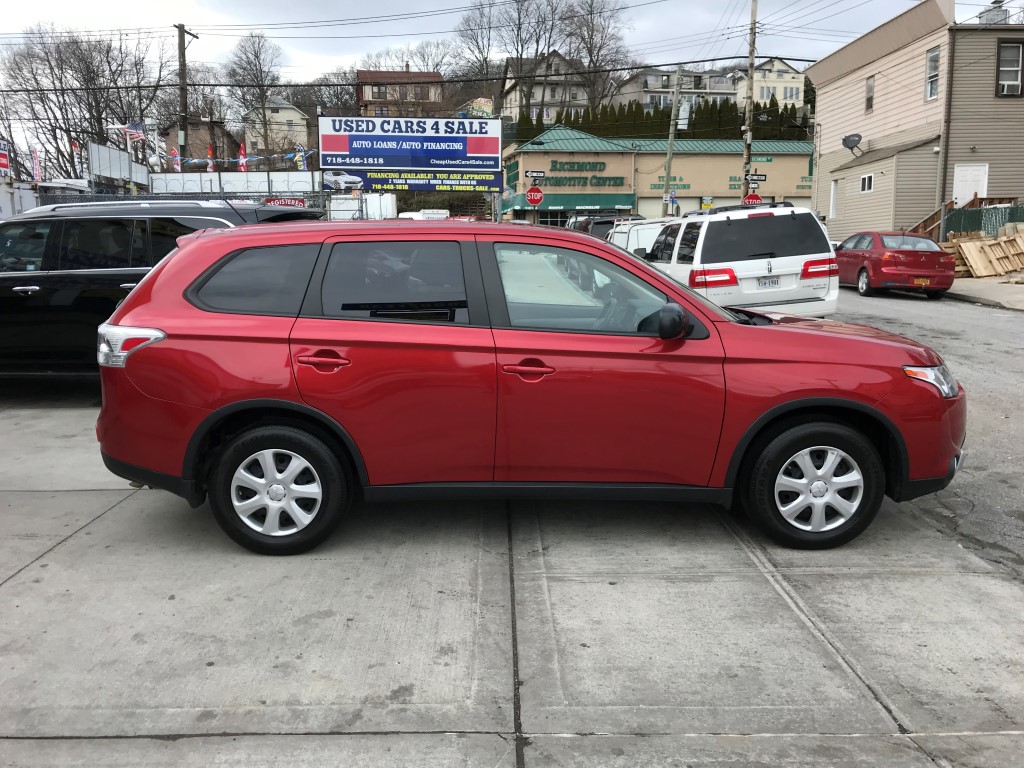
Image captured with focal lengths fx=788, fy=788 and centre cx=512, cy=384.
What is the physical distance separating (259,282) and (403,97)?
64.4 m

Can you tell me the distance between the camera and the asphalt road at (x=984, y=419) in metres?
4.68

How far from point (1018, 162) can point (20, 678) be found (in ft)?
103

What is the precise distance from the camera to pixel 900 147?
27.6m

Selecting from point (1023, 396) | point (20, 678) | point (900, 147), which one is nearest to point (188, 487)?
point (20, 678)

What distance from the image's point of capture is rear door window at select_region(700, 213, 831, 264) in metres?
10.3

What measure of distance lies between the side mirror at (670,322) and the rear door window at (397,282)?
1.00 m

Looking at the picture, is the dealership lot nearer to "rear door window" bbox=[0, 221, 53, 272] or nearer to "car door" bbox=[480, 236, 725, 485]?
"car door" bbox=[480, 236, 725, 485]

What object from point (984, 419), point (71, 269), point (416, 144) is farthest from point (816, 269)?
point (416, 144)

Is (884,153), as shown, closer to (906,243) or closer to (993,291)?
(906,243)

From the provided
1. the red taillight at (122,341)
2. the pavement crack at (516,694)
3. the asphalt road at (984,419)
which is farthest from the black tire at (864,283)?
the red taillight at (122,341)

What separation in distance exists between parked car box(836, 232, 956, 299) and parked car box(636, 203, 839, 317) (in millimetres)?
8448

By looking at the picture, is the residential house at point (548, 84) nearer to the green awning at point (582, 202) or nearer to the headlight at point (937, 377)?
the green awning at point (582, 202)

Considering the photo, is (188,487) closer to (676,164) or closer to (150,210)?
(150,210)

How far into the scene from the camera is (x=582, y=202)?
4775 cm
